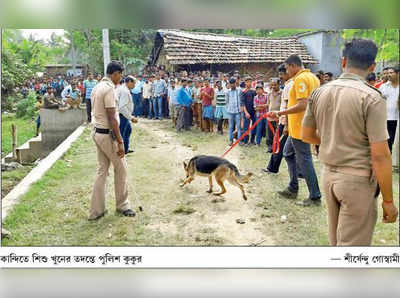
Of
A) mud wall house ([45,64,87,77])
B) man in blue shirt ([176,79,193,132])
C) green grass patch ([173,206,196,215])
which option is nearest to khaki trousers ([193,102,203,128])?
man in blue shirt ([176,79,193,132])

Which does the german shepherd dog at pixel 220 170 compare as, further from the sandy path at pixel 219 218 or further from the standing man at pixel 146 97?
the standing man at pixel 146 97

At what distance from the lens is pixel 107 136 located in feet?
14.1

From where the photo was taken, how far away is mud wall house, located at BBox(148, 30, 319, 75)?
23.4 feet

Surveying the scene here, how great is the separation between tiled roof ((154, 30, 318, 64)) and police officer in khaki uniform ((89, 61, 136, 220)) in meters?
3.83

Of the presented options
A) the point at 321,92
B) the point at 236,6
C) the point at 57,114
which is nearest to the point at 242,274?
the point at 321,92

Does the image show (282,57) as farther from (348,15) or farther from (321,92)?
(321,92)

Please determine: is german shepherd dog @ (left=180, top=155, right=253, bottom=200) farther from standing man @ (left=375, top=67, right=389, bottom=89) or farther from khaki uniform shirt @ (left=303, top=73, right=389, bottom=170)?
standing man @ (left=375, top=67, right=389, bottom=89)

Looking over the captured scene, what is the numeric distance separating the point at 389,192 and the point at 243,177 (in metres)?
2.72

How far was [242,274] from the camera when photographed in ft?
12.2

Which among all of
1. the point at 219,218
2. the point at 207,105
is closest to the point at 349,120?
the point at 219,218

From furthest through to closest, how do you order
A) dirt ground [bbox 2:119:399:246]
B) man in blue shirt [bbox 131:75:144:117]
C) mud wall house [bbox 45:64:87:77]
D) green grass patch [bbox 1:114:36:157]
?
man in blue shirt [bbox 131:75:144:117] < green grass patch [bbox 1:114:36:157] < mud wall house [bbox 45:64:87:77] < dirt ground [bbox 2:119:399:246]

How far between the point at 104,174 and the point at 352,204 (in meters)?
2.95

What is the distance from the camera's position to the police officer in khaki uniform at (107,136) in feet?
13.8

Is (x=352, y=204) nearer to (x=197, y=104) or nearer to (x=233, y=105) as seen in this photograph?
(x=233, y=105)
